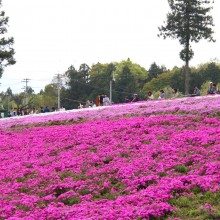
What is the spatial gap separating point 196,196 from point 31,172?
553cm

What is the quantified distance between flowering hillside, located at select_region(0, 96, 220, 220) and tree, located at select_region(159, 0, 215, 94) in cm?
3086

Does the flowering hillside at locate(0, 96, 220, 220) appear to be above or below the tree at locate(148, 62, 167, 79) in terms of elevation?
below

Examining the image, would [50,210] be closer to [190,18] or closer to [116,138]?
[116,138]

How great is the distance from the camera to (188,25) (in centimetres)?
4828

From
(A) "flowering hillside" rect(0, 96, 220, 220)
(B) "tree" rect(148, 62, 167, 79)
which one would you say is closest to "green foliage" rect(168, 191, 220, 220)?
(A) "flowering hillside" rect(0, 96, 220, 220)

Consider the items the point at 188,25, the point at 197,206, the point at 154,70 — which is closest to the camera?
the point at 197,206

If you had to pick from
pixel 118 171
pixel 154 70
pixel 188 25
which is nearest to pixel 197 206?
pixel 118 171

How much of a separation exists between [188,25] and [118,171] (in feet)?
129

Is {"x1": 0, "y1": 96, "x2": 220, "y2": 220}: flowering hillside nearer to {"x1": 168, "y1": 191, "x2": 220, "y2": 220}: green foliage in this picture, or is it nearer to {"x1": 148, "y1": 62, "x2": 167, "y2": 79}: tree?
{"x1": 168, "y1": 191, "x2": 220, "y2": 220}: green foliage

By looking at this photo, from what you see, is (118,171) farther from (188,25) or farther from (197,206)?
(188,25)

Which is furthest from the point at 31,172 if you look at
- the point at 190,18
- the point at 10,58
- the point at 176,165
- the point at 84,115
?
the point at 190,18

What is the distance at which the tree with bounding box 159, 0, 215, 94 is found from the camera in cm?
4828

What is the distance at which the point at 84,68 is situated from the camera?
11000 cm

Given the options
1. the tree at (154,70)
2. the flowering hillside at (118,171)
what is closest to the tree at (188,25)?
the flowering hillside at (118,171)
